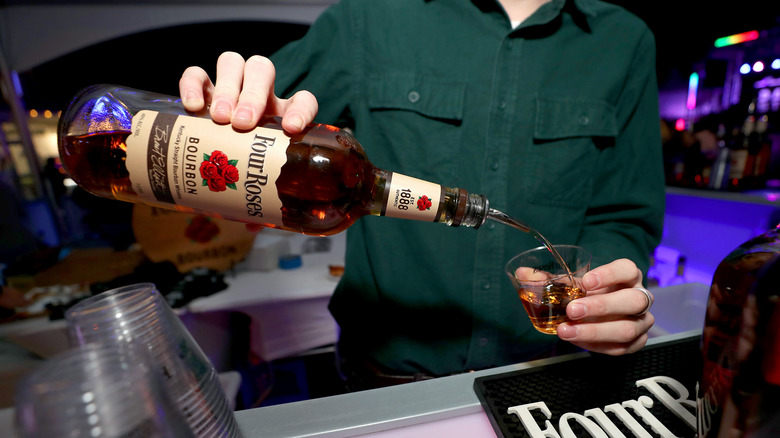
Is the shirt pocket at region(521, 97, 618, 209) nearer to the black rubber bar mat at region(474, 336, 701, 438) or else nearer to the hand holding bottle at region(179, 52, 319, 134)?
the black rubber bar mat at region(474, 336, 701, 438)

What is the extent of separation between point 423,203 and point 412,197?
0.9 inches

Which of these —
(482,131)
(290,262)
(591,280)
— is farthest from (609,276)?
(290,262)

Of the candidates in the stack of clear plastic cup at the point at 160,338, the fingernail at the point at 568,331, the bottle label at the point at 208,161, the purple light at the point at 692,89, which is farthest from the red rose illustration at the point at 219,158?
the purple light at the point at 692,89

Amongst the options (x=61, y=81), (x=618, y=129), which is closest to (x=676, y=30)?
(x=618, y=129)

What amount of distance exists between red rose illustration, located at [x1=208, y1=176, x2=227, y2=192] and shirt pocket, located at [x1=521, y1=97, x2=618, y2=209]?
84 cm

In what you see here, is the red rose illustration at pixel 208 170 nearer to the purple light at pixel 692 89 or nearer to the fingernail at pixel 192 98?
the fingernail at pixel 192 98

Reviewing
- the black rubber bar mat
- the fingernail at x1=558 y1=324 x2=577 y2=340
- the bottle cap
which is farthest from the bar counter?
the bottle cap

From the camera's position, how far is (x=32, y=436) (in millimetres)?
219

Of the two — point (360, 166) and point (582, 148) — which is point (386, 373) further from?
point (582, 148)

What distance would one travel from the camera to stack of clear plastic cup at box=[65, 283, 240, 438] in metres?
0.34

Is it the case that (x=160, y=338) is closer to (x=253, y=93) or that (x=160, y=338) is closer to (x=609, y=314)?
(x=253, y=93)

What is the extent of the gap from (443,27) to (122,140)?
878 mm

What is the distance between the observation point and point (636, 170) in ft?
3.72

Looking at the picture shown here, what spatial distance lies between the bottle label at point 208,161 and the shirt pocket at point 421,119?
1.80 feet
